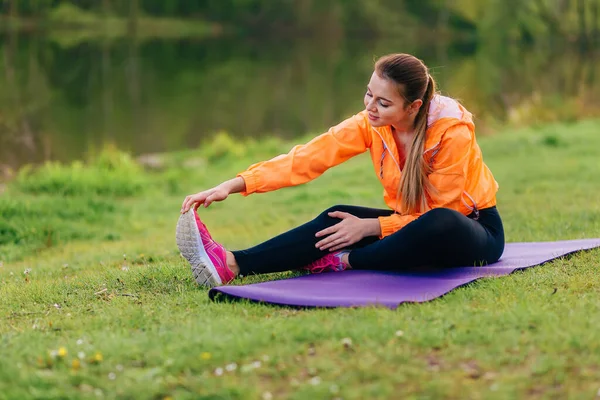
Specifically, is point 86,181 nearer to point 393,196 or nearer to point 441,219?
point 393,196

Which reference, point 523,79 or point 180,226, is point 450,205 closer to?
point 180,226

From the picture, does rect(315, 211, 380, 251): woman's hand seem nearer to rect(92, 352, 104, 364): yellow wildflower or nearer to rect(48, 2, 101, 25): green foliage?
rect(92, 352, 104, 364): yellow wildflower

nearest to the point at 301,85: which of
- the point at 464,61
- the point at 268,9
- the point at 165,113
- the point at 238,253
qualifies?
the point at 165,113

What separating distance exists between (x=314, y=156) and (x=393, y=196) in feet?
1.71

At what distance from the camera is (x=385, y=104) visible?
14.9ft

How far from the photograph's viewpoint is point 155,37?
50375 mm

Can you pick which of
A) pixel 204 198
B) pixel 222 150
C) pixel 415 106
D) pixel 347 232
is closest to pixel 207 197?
pixel 204 198

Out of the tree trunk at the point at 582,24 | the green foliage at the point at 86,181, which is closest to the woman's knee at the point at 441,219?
the green foliage at the point at 86,181

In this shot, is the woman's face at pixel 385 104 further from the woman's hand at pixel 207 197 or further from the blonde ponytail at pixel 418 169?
the woman's hand at pixel 207 197

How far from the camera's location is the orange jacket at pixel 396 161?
4.62 metres

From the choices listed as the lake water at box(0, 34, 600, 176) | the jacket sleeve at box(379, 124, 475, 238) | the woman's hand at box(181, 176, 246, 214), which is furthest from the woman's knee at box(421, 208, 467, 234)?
the lake water at box(0, 34, 600, 176)

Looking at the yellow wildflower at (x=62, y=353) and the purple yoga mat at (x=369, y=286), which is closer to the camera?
the yellow wildflower at (x=62, y=353)

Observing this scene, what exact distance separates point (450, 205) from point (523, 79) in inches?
1065

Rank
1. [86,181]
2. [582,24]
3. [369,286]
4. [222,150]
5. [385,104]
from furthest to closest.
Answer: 1. [582,24]
2. [222,150]
3. [86,181]
4. [385,104]
5. [369,286]
